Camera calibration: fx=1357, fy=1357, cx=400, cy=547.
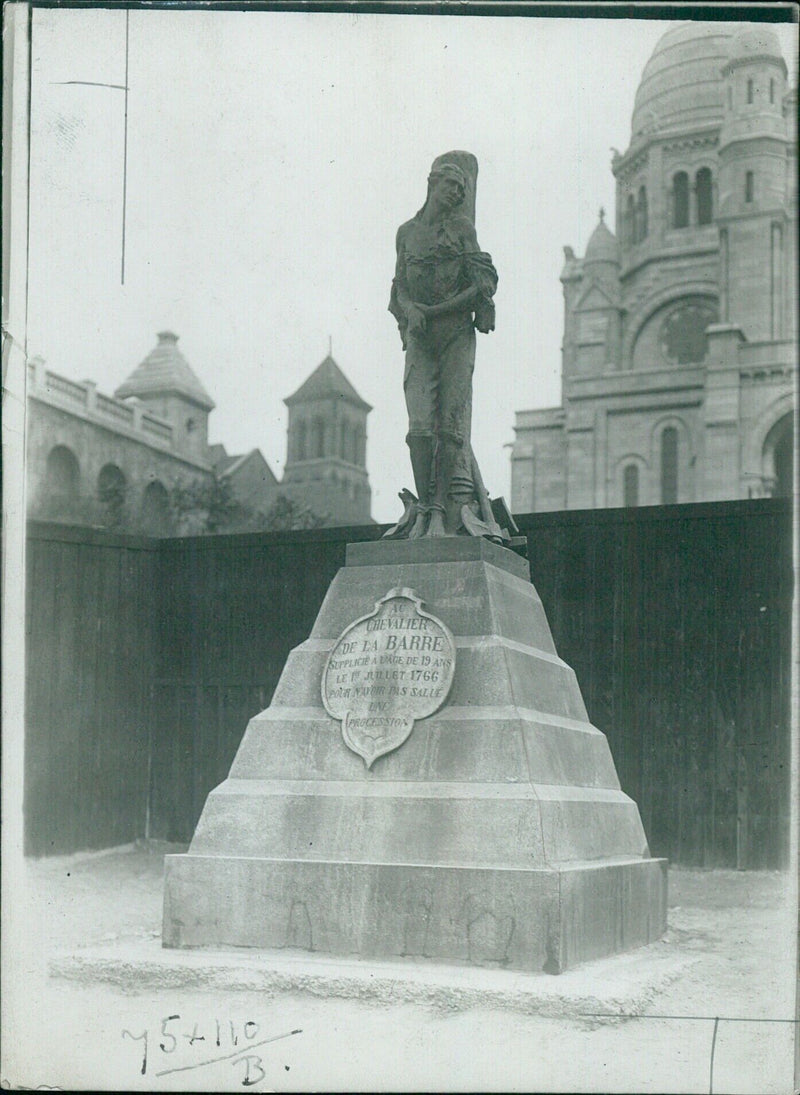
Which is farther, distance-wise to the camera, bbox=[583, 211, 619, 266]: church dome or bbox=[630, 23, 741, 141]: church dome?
bbox=[583, 211, 619, 266]: church dome

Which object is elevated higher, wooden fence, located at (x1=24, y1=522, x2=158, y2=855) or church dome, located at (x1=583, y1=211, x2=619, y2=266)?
church dome, located at (x1=583, y1=211, x2=619, y2=266)

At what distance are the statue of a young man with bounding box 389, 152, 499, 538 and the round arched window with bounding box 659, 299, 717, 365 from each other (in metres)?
52.8

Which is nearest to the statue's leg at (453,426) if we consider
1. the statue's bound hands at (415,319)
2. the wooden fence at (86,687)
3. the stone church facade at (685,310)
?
the statue's bound hands at (415,319)

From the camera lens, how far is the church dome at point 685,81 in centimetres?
6106

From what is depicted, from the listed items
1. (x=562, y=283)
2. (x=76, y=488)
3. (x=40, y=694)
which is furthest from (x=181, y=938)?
(x=562, y=283)

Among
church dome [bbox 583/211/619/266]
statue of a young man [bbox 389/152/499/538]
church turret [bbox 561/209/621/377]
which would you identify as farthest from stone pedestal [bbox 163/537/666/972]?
church dome [bbox 583/211/619/266]

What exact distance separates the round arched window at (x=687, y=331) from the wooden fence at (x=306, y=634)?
4626 cm

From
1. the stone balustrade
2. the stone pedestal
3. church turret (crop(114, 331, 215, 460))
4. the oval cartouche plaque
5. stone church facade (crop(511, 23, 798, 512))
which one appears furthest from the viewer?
church turret (crop(114, 331, 215, 460))

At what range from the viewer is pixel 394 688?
8.50 metres

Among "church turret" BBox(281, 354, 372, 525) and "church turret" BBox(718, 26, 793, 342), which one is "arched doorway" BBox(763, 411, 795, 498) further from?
"church turret" BBox(281, 354, 372, 525)

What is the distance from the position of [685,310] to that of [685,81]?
10.4 metres

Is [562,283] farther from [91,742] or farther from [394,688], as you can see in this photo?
[394,688]

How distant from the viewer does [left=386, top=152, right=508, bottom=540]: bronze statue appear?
9.34m

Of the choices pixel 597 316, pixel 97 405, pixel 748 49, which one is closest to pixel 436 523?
pixel 97 405
